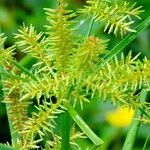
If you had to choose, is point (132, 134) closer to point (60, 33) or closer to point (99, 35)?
point (60, 33)

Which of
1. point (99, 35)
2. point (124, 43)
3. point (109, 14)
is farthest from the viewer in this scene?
point (99, 35)

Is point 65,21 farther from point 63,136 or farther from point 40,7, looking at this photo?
point 40,7

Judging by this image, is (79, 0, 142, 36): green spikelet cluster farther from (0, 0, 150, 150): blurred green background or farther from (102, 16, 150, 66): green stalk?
(0, 0, 150, 150): blurred green background

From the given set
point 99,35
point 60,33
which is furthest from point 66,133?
point 99,35

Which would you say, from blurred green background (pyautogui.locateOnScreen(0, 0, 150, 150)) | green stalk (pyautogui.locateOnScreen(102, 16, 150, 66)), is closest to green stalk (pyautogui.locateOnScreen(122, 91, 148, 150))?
green stalk (pyautogui.locateOnScreen(102, 16, 150, 66))

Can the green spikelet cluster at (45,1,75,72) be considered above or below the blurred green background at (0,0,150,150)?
above

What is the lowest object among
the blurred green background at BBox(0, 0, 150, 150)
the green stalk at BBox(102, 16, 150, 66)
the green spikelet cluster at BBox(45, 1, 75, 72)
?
the blurred green background at BBox(0, 0, 150, 150)

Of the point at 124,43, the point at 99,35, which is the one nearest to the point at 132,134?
the point at 124,43

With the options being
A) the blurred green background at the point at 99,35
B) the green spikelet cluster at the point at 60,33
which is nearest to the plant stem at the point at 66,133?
the green spikelet cluster at the point at 60,33

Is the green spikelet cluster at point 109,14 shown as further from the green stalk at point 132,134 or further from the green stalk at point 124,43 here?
the green stalk at point 132,134

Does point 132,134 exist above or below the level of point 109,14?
below

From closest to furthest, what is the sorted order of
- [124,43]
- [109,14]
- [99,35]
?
[109,14], [124,43], [99,35]

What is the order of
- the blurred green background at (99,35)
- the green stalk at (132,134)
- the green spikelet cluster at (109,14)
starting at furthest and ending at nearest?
the blurred green background at (99,35), the green stalk at (132,134), the green spikelet cluster at (109,14)

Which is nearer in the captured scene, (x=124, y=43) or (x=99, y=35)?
(x=124, y=43)
